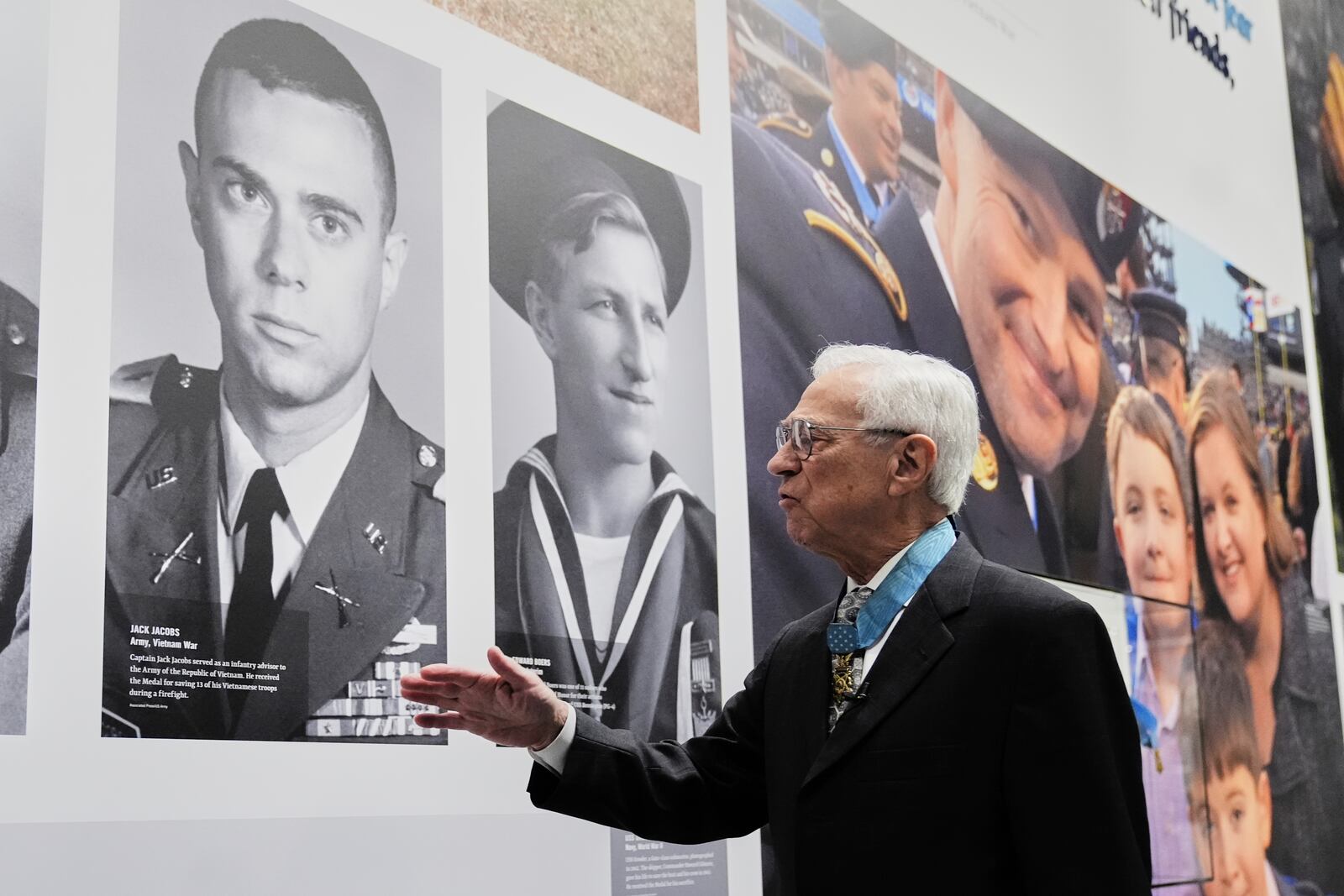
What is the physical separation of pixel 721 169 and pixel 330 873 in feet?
9.07

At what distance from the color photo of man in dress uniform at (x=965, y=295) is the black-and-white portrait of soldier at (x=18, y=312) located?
→ 2552 millimetres

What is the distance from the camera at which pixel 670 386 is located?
17.2 ft

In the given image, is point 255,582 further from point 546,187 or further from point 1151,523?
point 1151,523

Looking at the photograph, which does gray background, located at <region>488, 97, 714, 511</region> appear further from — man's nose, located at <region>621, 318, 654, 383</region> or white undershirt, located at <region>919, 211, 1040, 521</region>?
white undershirt, located at <region>919, 211, 1040, 521</region>

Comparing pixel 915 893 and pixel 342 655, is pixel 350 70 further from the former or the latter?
pixel 915 893

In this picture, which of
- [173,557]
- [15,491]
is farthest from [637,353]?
[15,491]

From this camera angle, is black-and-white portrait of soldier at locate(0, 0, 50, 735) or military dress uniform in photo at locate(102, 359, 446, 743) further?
military dress uniform in photo at locate(102, 359, 446, 743)

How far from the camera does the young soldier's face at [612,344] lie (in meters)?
4.93

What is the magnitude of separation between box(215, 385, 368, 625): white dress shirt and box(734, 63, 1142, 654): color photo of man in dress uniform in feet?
5.70

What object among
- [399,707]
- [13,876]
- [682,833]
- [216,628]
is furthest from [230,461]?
[682,833]

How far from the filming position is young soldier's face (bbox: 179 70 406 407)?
398cm

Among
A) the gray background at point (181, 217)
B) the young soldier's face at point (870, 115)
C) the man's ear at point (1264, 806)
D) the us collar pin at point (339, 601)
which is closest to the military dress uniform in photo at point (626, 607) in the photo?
the gray background at point (181, 217)

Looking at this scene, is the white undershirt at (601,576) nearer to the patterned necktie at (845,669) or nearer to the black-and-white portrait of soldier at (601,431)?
the black-and-white portrait of soldier at (601,431)

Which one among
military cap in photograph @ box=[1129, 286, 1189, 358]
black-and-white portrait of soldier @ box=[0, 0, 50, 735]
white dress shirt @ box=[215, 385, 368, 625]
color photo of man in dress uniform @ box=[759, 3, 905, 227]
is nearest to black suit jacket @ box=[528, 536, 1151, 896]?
white dress shirt @ box=[215, 385, 368, 625]
